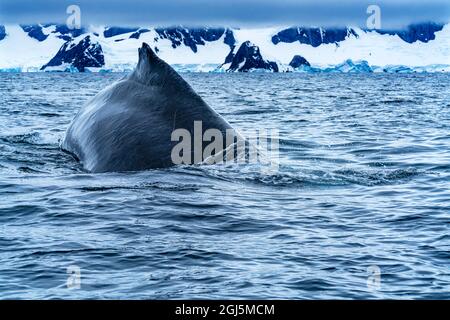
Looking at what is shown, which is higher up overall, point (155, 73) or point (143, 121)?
point (155, 73)

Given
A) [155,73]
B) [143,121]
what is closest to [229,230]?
[143,121]

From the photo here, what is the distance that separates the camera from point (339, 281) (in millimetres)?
6344

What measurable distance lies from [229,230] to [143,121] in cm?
347

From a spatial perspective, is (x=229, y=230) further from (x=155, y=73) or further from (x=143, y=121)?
(x=155, y=73)

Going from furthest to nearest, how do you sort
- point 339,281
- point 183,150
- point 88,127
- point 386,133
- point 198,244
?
1. point 386,133
2. point 88,127
3. point 183,150
4. point 198,244
5. point 339,281

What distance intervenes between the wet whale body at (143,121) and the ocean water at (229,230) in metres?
0.31

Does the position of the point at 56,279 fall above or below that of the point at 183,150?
below

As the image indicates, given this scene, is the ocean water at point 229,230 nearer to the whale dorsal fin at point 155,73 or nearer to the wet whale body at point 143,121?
the wet whale body at point 143,121

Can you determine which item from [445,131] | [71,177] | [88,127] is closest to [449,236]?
[71,177]

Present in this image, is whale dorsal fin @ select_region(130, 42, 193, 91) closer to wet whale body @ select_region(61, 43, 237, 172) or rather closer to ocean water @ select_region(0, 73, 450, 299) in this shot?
wet whale body @ select_region(61, 43, 237, 172)

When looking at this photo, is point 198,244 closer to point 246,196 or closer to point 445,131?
point 246,196

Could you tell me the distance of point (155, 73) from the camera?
1182 cm

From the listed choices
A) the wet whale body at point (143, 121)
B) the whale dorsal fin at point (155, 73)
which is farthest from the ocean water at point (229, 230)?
the whale dorsal fin at point (155, 73)

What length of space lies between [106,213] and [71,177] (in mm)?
2485
